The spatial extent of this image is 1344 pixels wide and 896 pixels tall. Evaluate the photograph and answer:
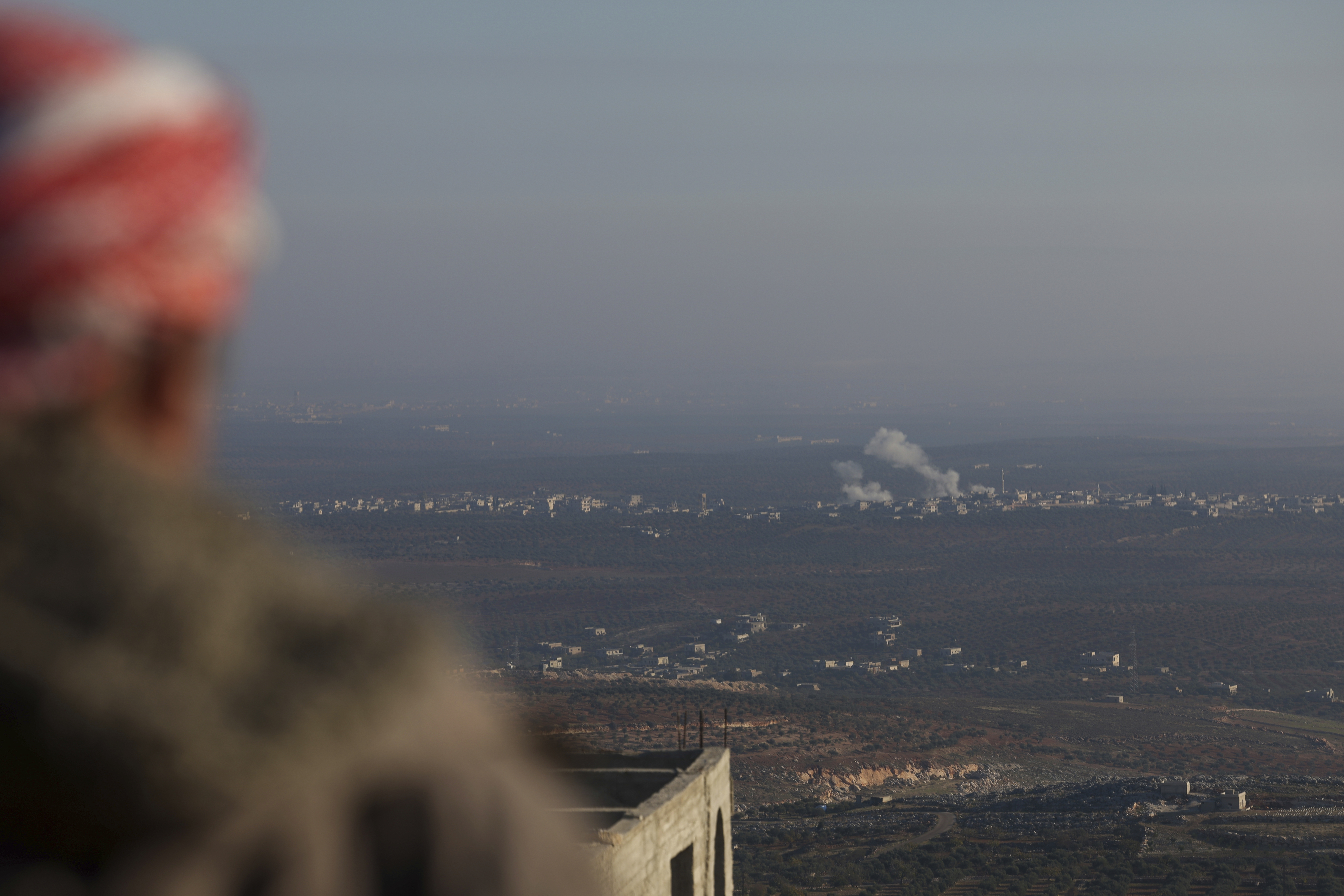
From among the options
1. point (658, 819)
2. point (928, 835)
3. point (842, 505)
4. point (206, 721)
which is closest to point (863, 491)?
point (842, 505)

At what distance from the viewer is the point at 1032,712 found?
72062 mm

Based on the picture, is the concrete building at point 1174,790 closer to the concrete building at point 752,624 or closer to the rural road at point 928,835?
the rural road at point 928,835

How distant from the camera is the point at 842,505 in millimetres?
170625

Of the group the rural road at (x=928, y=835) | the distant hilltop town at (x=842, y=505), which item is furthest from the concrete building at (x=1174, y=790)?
the distant hilltop town at (x=842, y=505)

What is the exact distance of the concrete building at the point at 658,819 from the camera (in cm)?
1041

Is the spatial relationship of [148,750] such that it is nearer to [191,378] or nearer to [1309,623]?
[191,378]

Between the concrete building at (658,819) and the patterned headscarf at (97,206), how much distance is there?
8517 millimetres

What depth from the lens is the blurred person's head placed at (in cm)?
112

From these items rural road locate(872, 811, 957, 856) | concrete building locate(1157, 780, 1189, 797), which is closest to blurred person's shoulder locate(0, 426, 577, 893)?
rural road locate(872, 811, 957, 856)

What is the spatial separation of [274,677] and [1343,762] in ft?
221

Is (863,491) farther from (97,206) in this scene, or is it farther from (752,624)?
(97,206)

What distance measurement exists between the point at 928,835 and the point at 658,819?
34.9 meters

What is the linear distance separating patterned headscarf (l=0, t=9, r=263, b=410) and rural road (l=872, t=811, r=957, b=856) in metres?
41.3

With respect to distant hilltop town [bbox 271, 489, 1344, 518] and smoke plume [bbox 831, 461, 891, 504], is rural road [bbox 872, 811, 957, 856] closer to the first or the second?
distant hilltop town [bbox 271, 489, 1344, 518]
